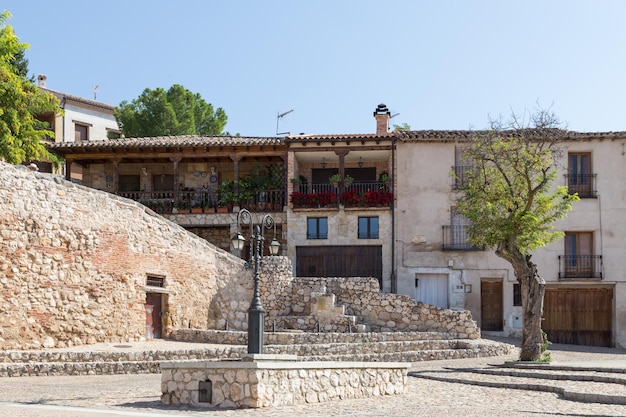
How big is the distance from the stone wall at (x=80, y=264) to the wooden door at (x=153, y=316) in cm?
32

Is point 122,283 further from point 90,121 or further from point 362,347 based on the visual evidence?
point 90,121

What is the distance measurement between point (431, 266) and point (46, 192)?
50.4ft

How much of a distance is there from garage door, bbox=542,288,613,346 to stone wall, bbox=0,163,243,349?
13.6 m

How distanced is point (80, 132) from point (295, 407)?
42.2 m

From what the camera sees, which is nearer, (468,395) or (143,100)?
(468,395)

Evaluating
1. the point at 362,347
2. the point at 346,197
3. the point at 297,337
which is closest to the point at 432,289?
the point at 346,197

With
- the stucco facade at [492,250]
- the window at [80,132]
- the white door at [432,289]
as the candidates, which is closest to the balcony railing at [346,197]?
the stucco facade at [492,250]

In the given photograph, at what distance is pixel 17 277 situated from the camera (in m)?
22.3

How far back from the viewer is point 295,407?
45.5 ft

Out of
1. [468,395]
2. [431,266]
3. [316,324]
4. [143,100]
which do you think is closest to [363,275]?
[431,266]

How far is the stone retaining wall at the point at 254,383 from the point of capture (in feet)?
44.2

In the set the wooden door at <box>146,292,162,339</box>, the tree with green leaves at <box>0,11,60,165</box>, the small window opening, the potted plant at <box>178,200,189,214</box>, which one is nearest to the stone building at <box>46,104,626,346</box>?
the potted plant at <box>178,200,189,214</box>

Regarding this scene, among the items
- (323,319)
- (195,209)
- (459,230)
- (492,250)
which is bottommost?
(323,319)

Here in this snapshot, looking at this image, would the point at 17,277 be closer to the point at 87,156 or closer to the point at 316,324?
the point at 316,324
